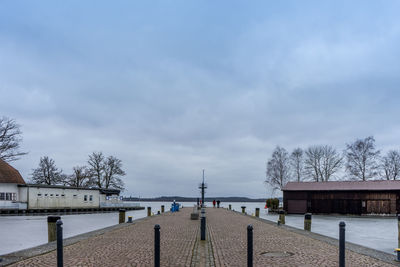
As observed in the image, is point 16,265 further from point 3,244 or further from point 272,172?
point 272,172

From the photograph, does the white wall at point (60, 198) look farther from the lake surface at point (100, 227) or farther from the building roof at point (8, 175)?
the lake surface at point (100, 227)

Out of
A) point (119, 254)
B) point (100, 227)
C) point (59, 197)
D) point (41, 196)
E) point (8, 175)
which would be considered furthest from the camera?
point (59, 197)

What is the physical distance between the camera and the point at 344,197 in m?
48.1

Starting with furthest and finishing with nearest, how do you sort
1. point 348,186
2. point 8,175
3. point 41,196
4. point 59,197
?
point 59,197
point 41,196
point 348,186
point 8,175

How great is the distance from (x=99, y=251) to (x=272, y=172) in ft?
195

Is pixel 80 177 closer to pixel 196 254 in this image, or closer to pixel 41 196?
pixel 41 196

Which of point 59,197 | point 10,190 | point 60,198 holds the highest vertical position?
point 10,190

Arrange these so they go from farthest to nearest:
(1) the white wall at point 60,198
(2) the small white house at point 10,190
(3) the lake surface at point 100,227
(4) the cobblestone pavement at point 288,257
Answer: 1. (1) the white wall at point 60,198
2. (2) the small white house at point 10,190
3. (3) the lake surface at point 100,227
4. (4) the cobblestone pavement at point 288,257

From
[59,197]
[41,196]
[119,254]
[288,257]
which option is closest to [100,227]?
[119,254]

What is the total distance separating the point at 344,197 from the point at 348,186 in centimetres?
163

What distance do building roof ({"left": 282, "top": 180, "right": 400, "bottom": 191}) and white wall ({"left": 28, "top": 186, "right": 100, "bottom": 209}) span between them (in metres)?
31.2

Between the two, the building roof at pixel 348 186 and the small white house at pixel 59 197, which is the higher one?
the building roof at pixel 348 186

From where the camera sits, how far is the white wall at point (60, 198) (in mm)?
51031

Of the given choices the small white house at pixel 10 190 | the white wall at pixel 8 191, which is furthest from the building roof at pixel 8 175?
the white wall at pixel 8 191
